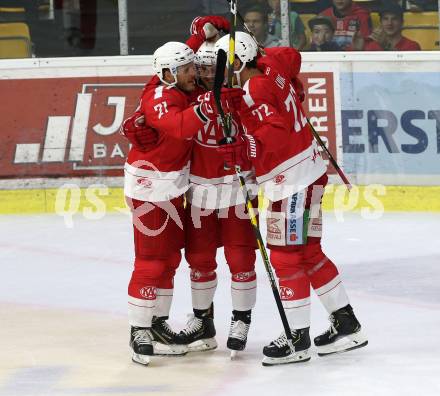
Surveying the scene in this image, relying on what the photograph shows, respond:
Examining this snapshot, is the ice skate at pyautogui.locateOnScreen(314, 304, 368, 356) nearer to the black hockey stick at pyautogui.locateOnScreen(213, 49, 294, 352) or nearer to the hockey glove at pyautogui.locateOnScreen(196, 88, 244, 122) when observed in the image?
the black hockey stick at pyautogui.locateOnScreen(213, 49, 294, 352)

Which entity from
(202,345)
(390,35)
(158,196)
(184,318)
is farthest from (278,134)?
(390,35)

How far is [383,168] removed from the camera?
8172 millimetres

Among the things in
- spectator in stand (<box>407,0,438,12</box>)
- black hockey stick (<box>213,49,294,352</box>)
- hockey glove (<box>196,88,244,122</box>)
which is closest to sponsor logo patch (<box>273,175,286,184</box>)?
black hockey stick (<box>213,49,294,352</box>)

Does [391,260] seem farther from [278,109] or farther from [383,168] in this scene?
[278,109]

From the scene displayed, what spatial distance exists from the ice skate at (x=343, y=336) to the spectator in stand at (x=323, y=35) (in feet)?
11.9

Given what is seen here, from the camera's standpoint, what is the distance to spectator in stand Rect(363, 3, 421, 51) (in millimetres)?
8180

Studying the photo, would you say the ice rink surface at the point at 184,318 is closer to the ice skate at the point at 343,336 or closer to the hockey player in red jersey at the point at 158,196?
the ice skate at the point at 343,336

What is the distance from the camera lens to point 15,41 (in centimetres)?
855

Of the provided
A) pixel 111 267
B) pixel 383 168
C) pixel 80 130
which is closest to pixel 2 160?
pixel 80 130

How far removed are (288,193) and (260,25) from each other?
3.73 meters

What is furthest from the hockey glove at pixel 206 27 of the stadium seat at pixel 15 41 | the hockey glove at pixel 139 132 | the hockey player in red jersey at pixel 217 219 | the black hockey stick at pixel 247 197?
the stadium seat at pixel 15 41

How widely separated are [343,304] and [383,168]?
332 cm

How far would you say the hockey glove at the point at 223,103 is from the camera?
4617 mm

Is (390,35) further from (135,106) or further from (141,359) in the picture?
(141,359)
